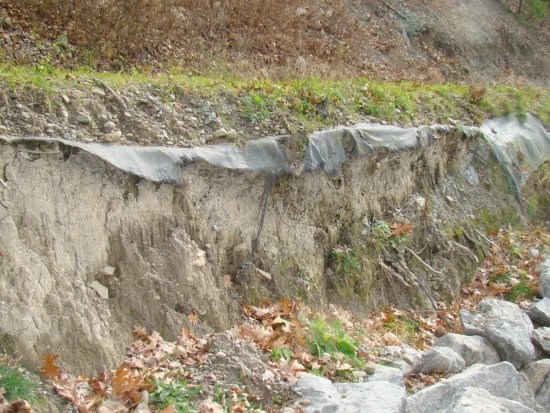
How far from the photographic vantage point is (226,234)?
6930 millimetres

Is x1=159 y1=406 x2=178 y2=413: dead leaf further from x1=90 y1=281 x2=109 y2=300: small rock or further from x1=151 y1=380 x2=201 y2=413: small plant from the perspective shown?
x1=90 y1=281 x2=109 y2=300: small rock

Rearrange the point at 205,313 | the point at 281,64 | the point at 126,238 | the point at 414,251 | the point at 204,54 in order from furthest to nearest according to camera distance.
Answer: the point at 281,64 < the point at 204,54 < the point at 414,251 < the point at 205,313 < the point at 126,238

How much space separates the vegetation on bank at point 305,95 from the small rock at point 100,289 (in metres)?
1.93

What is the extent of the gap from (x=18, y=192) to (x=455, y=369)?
4.80m

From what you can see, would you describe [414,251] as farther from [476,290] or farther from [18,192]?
[18,192]

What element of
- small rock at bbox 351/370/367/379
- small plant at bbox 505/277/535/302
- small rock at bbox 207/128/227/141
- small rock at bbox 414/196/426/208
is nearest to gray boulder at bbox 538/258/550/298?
small plant at bbox 505/277/535/302

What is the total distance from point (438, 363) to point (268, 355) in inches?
A: 81.2

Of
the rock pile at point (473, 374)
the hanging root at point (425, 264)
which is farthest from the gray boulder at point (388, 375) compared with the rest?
the hanging root at point (425, 264)

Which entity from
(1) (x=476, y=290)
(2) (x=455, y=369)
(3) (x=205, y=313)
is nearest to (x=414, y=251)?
(1) (x=476, y=290)

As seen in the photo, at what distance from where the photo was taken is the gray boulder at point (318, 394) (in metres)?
5.30

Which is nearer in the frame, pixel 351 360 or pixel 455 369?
pixel 351 360

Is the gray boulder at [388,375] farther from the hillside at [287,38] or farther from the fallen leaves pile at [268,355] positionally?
the hillside at [287,38]

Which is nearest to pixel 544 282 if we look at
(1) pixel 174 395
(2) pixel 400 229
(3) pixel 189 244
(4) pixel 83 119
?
(2) pixel 400 229

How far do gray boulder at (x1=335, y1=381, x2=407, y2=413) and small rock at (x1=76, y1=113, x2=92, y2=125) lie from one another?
11.2 ft
